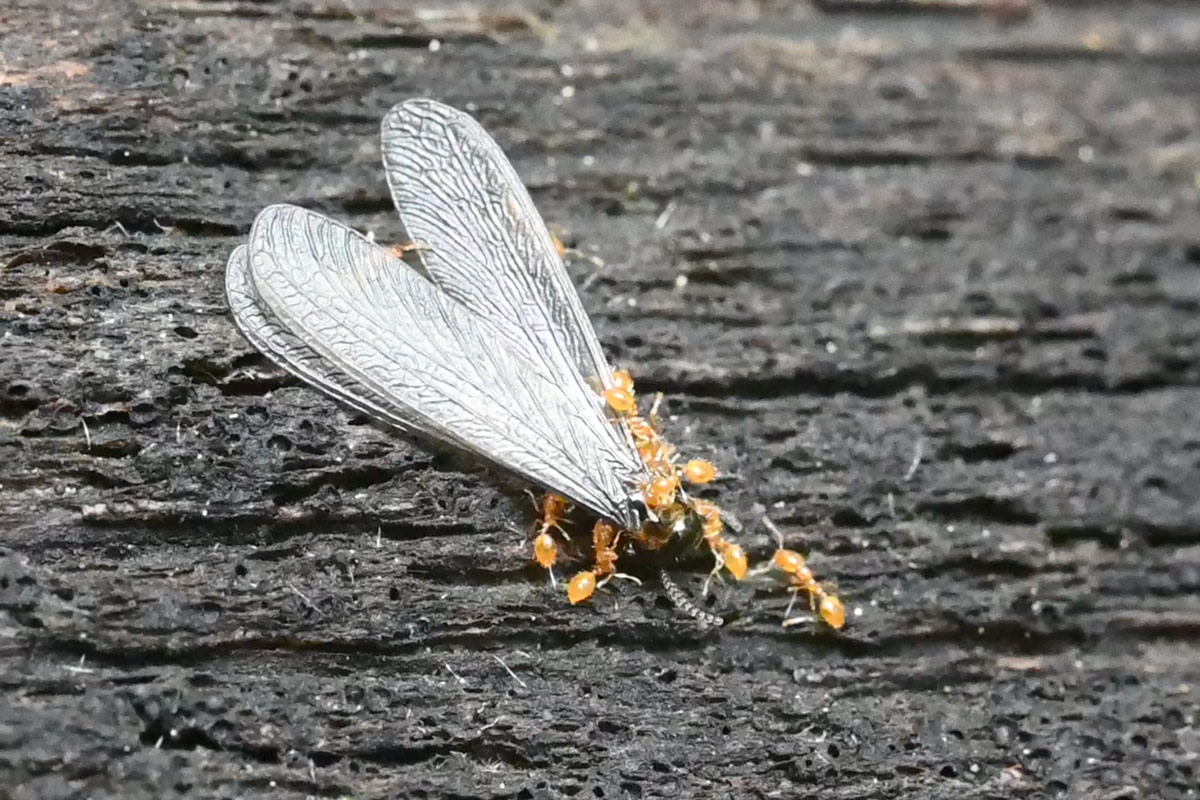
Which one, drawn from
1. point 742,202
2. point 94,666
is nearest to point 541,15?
point 742,202

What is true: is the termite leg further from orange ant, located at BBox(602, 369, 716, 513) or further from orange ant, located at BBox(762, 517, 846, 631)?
orange ant, located at BBox(762, 517, 846, 631)

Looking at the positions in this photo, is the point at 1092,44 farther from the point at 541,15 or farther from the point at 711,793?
the point at 711,793

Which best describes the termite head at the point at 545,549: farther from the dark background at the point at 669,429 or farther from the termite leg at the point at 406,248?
the termite leg at the point at 406,248

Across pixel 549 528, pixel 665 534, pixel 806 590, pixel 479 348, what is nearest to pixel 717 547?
pixel 665 534

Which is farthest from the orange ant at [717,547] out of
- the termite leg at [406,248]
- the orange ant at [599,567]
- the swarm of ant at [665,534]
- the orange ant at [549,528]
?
the termite leg at [406,248]

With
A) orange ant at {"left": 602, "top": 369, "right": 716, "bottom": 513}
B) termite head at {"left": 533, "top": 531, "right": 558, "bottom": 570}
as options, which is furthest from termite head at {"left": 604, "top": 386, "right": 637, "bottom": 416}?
termite head at {"left": 533, "top": 531, "right": 558, "bottom": 570}
